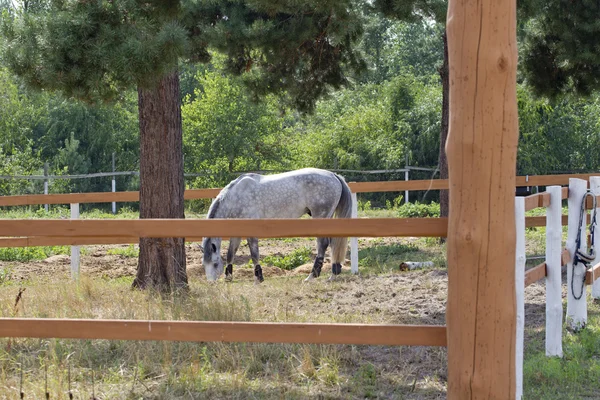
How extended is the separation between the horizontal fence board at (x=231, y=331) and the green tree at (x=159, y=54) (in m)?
2.49

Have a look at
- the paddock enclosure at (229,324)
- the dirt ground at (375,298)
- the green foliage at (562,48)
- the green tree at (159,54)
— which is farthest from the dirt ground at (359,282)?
the green foliage at (562,48)


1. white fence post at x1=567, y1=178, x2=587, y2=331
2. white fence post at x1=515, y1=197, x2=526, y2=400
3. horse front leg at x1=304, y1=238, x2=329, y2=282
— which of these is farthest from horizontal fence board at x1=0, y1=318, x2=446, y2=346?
horse front leg at x1=304, y1=238, x2=329, y2=282

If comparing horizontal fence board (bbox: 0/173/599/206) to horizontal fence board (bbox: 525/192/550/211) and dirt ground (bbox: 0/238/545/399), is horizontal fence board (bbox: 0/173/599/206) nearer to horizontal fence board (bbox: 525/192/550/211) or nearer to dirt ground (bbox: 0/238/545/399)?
dirt ground (bbox: 0/238/545/399)

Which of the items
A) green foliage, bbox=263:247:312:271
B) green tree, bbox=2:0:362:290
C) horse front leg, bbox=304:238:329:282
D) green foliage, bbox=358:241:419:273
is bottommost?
green foliage, bbox=263:247:312:271

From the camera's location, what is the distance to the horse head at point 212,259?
9656 mm

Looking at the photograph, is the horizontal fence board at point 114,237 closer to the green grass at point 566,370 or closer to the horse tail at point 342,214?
the green grass at point 566,370

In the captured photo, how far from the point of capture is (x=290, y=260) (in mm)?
11453

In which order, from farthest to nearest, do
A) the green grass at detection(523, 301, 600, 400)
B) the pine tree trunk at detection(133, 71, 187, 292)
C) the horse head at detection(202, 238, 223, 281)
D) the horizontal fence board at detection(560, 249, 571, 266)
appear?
the horse head at detection(202, 238, 223, 281) < the pine tree trunk at detection(133, 71, 187, 292) < the horizontal fence board at detection(560, 249, 571, 266) < the green grass at detection(523, 301, 600, 400)

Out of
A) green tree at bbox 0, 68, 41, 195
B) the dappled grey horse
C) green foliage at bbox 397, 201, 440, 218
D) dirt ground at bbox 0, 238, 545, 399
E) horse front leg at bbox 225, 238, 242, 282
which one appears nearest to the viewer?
dirt ground at bbox 0, 238, 545, 399

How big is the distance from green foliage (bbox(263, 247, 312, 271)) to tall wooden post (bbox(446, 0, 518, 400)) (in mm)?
8076

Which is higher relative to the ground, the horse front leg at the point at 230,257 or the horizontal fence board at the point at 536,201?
the horizontal fence board at the point at 536,201

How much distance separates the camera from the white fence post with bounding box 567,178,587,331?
611 cm

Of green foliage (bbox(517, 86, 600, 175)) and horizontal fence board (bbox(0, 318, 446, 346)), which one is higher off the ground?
green foliage (bbox(517, 86, 600, 175))

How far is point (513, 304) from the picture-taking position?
3316 mm
